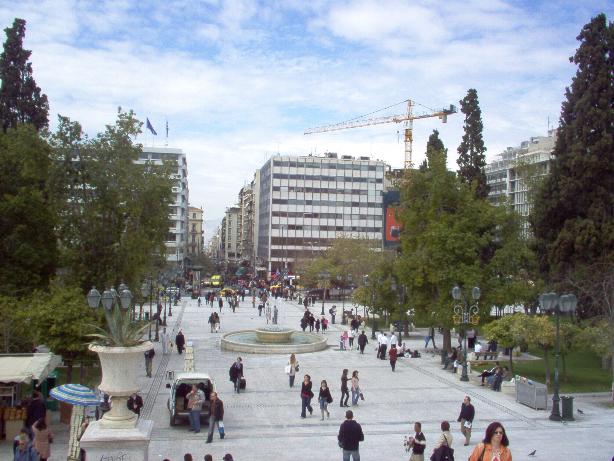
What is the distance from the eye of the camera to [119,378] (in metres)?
11.1

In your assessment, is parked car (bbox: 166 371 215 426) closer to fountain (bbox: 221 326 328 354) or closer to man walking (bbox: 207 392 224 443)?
man walking (bbox: 207 392 224 443)

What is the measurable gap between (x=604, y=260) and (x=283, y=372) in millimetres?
15811

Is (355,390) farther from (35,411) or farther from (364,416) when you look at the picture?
(35,411)

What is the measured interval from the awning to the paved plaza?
173cm

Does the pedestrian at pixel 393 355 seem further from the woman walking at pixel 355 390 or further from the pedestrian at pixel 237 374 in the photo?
the pedestrian at pixel 237 374

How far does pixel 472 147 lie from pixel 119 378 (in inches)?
1467

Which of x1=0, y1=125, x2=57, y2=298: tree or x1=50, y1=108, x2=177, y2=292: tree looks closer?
x1=0, y1=125, x2=57, y2=298: tree

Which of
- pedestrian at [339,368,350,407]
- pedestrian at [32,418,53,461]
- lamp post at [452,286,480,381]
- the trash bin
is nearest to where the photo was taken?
pedestrian at [32,418,53,461]

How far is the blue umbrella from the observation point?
15.1 metres

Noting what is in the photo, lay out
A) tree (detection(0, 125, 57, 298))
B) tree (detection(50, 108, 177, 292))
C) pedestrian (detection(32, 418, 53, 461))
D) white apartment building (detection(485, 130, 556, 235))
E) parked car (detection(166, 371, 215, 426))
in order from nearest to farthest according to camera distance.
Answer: pedestrian (detection(32, 418, 53, 461)) → parked car (detection(166, 371, 215, 426)) → tree (detection(0, 125, 57, 298)) → tree (detection(50, 108, 177, 292)) → white apartment building (detection(485, 130, 556, 235))

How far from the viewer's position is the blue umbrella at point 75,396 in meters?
15.1

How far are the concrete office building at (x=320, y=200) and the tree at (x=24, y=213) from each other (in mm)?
87979

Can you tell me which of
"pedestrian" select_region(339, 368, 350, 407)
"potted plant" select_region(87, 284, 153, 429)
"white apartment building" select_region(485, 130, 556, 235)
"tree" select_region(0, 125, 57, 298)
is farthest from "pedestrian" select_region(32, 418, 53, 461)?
"white apartment building" select_region(485, 130, 556, 235)

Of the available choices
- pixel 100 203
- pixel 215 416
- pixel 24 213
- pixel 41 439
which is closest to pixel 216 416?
pixel 215 416
